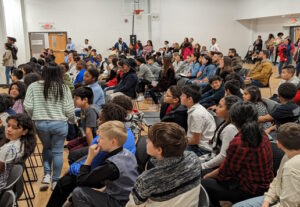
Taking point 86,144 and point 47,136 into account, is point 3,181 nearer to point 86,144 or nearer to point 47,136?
point 47,136

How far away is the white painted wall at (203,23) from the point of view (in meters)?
18.0

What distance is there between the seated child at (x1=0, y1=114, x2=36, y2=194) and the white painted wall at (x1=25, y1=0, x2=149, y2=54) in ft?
48.1

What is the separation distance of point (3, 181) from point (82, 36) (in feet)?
50.2

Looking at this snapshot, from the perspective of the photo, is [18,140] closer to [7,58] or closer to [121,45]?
[7,58]

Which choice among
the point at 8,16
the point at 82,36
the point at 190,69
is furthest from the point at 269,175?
the point at 82,36

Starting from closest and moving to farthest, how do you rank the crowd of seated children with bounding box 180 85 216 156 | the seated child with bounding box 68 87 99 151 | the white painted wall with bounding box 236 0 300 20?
1. the crowd of seated children with bounding box 180 85 216 156
2. the seated child with bounding box 68 87 99 151
3. the white painted wall with bounding box 236 0 300 20

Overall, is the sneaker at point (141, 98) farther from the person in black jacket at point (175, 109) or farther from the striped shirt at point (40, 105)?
the striped shirt at point (40, 105)

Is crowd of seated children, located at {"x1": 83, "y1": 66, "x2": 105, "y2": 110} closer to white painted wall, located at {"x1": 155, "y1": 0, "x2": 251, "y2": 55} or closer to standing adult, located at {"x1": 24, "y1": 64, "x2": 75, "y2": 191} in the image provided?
standing adult, located at {"x1": 24, "y1": 64, "x2": 75, "y2": 191}

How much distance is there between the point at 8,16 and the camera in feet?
37.9

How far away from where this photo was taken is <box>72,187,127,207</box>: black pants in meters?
2.13

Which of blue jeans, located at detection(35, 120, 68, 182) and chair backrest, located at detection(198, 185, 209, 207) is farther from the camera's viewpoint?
blue jeans, located at detection(35, 120, 68, 182)

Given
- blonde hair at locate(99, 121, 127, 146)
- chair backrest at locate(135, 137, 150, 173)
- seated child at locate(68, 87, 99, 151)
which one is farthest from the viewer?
seated child at locate(68, 87, 99, 151)

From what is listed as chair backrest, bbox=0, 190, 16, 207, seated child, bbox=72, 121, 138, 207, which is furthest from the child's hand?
chair backrest, bbox=0, 190, 16, 207

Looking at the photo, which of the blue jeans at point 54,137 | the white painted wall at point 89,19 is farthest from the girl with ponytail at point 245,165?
the white painted wall at point 89,19
